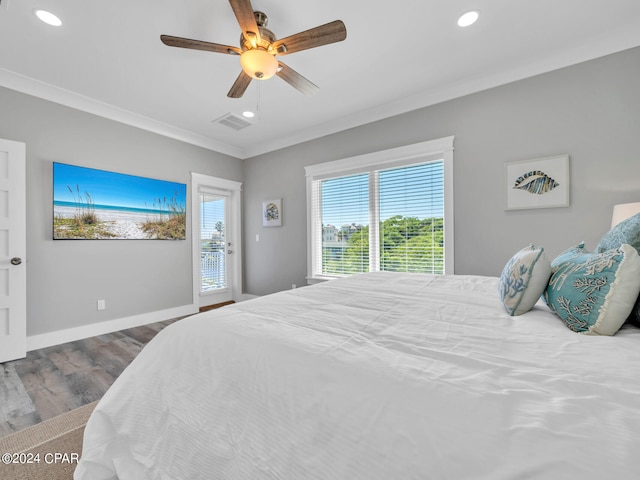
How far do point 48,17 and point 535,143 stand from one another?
4.01 meters

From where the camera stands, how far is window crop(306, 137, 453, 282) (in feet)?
9.91

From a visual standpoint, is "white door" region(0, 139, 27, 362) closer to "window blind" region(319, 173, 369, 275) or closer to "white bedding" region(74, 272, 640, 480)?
"white bedding" region(74, 272, 640, 480)

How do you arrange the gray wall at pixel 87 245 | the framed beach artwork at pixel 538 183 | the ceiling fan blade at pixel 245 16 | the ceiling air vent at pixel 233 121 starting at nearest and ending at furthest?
the ceiling fan blade at pixel 245 16 < the framed beach artwork at pixel 538 183 < the gray wall at pixel 87 245 < the ceiling air vent at pixel 233 121

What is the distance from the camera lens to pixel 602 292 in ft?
2.82

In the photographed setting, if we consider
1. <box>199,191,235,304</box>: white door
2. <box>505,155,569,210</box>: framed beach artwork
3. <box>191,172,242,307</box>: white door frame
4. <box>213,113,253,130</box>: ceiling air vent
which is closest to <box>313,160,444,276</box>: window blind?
<box>505,155,569,210</box>: framed beach artwork

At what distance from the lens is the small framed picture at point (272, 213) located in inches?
171

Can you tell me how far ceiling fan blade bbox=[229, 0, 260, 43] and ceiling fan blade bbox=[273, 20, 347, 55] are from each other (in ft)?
0.53

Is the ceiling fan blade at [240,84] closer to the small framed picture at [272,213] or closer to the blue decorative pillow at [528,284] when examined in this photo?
the small framed picture at [272,213]

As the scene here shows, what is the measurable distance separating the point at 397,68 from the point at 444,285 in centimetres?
208

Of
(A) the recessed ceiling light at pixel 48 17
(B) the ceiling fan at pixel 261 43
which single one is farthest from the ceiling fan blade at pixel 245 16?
(A) the recessed ceiling light at pixel 48 17

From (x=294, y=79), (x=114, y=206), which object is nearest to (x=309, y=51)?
(x=294, y=79)

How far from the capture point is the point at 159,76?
2646 millimetres

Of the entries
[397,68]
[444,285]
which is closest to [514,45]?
[397,68]

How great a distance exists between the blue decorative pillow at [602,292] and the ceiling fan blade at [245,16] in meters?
2.02
